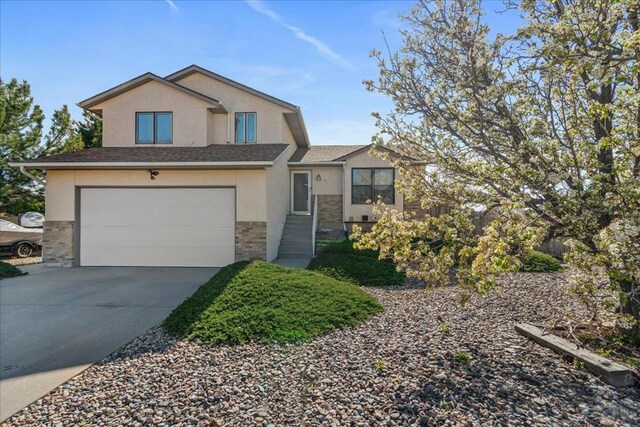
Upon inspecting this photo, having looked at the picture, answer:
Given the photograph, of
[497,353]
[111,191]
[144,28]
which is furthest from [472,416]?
[111,191]

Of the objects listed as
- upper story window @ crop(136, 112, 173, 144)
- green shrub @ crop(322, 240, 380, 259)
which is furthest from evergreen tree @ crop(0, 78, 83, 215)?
green shrub @ crop(322, 240, 380, 259)

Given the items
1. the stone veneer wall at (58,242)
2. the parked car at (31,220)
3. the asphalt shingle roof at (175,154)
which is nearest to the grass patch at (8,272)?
the stone veneer wall at (58,242)

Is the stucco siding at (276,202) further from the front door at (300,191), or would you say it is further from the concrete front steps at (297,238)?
the front door at (300,191)

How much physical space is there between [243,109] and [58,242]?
793 cm

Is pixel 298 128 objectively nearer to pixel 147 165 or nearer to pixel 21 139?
pixel 147 165

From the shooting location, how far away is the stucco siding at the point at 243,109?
539 inches

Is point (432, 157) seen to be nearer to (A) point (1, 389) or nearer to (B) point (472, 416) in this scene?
(B) point (472, 416)

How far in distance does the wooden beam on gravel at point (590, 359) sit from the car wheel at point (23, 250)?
17920 millimetres

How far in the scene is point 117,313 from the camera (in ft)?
20.1

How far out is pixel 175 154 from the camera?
11.5m

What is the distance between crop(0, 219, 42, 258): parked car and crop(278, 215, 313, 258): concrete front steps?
10754mm

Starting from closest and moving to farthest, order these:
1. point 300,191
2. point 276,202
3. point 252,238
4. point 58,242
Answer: point 252,238, point 58,242, point 276,202, point 300,191

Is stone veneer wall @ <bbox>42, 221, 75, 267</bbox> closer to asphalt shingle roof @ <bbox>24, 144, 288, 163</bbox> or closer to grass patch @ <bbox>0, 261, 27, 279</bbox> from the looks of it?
grass patch @ <bbox>0, 261, 27, 279</bbox>

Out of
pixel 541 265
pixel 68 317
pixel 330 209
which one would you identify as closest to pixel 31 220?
pixel 330 209
